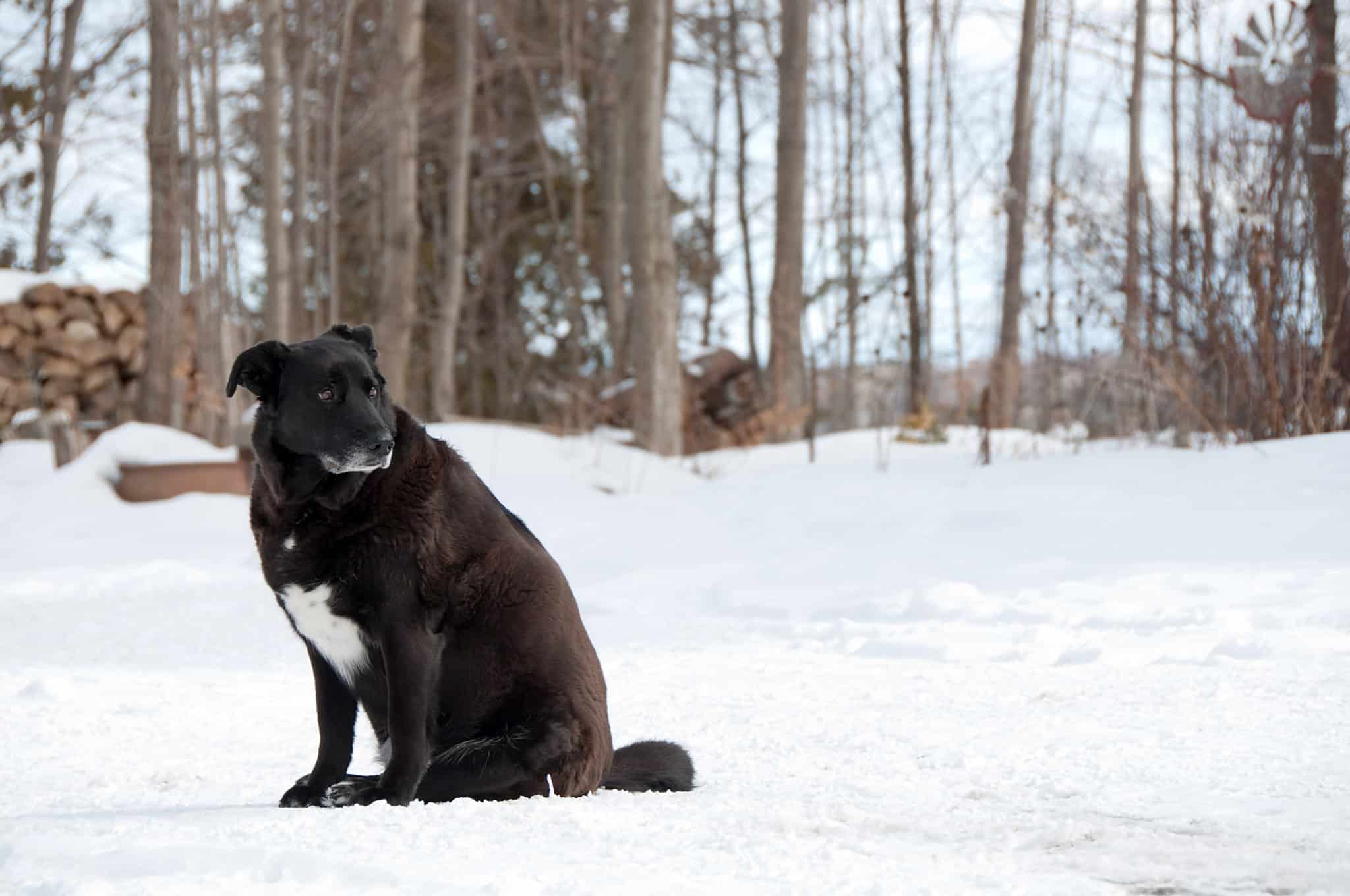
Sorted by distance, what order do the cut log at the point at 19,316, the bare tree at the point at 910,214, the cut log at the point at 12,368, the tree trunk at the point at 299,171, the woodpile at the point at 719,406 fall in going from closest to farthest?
the woodpile at the point at 719,406 → the cut log at the point at 19,316 → the cut log at the point at 12,368 → the tree trunk at the point at 299,171 → the bare tree at the point at 910,214

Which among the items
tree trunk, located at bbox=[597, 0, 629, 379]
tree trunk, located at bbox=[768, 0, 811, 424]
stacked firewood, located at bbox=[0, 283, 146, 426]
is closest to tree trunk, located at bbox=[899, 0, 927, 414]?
tree trunk, located at bbox=[768, 0, 811, 424]

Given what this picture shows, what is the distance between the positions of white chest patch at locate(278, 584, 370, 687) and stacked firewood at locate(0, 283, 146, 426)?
12.5 meters

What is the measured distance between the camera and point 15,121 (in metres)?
20.9

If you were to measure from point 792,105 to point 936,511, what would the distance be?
7.45m

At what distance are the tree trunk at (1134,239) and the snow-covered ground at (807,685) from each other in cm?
101

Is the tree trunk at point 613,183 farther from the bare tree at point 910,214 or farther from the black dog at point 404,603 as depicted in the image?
the black dog at point 404,603

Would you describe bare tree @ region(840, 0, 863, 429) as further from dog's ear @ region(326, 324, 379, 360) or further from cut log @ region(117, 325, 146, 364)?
dog's ear @ region(326, 324, 379, 360)

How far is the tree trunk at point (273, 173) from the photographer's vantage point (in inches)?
523

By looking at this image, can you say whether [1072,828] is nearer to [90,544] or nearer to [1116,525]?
[1116,525]

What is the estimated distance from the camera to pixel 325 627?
2.82m

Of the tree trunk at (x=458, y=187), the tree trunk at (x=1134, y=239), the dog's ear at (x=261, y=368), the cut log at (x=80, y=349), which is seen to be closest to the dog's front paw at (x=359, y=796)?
the dog's ear at (x=261, y=368)

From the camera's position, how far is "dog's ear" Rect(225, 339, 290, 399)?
2814mm

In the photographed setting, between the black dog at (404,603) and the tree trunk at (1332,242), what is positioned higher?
the tree trunk at (1332,242)

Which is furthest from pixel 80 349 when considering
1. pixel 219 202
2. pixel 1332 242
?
pixel 1332 242
